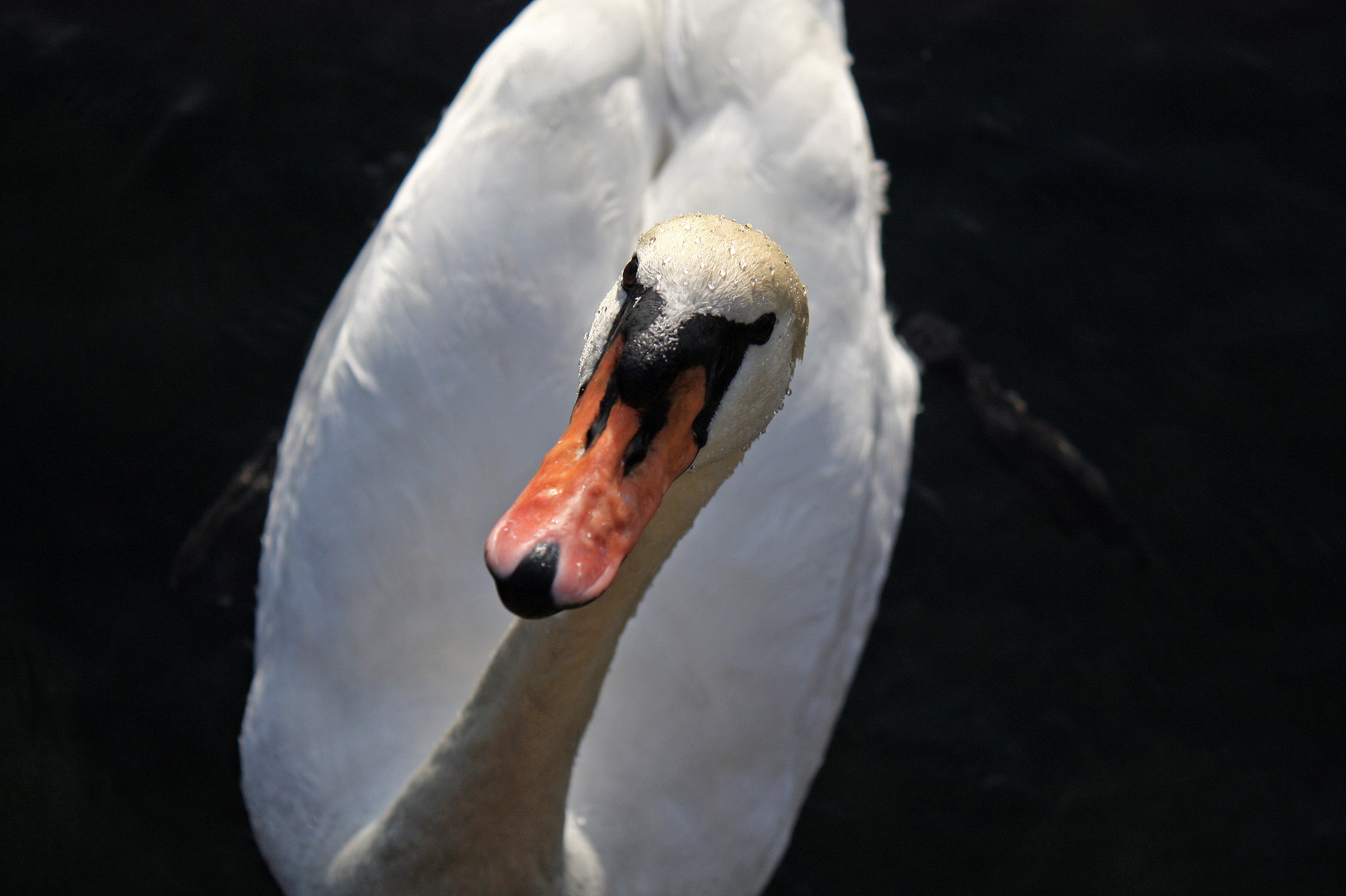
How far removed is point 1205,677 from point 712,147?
3.14 metres

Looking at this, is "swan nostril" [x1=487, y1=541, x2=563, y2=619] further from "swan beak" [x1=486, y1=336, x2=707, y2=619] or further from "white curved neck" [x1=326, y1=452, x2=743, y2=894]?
"white curved neck" [x1=326, y1=452, x2=743, y2=894]

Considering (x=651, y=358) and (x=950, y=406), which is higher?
(x=651, y=358)

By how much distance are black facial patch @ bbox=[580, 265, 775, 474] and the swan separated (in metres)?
0.87

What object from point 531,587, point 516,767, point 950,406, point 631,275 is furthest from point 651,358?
point 950,406

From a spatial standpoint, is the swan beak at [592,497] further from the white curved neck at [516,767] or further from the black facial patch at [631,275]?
the white curved neck at [516,767]

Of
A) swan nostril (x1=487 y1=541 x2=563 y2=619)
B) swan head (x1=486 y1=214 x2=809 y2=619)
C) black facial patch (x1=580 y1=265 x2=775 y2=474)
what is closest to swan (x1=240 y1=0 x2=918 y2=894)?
swan head (x1=486 y1=214 x2=809 y2=619)

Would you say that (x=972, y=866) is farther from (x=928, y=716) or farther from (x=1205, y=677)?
(x=1205, y=677)

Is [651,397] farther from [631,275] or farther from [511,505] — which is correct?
[511,505]

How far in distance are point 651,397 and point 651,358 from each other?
0.24 ft

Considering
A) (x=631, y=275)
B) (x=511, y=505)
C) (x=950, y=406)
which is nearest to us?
(x=631, y=275)

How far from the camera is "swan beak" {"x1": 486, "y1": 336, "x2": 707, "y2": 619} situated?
1994 millimetres

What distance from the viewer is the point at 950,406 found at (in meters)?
5.71

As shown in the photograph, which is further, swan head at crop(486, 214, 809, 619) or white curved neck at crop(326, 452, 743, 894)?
white curved neck at crop(326, 452, 743, 894)

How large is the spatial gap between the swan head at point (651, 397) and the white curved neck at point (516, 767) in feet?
0.86
